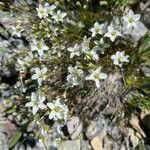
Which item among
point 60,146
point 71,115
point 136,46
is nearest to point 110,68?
point 136,46

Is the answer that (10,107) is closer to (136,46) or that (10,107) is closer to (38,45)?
(38,45)

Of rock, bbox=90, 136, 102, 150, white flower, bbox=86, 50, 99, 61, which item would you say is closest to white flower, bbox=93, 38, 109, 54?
white flower, bbox=86, 50, 99, 61

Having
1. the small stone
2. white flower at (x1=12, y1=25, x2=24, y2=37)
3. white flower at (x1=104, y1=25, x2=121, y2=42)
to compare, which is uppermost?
white flower at (x1=12, y1=25, x2=24, y2=37)

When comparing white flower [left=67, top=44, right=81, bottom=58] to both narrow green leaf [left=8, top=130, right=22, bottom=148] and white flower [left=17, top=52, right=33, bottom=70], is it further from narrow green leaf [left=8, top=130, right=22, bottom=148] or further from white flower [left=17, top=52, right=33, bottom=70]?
narrow green leaf [left=8, top=130, right=22, bottom=148]

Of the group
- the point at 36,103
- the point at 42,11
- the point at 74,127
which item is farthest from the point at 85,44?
the point at 74,127

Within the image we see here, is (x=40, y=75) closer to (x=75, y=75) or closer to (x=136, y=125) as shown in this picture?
(x=75, y=75)

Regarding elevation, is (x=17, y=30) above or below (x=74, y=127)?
above

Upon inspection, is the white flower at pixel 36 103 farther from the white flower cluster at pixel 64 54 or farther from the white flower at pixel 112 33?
the white flower at pixel 112 33
